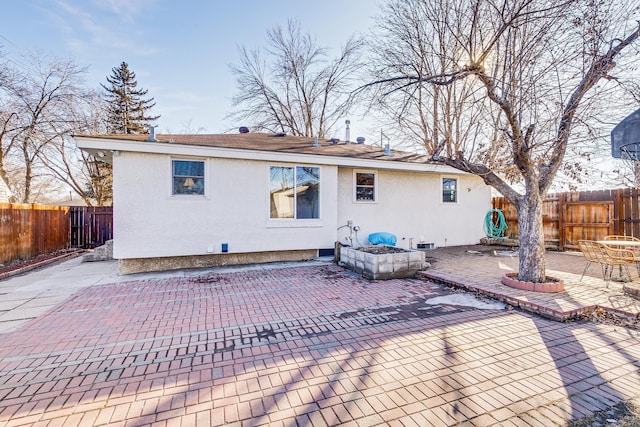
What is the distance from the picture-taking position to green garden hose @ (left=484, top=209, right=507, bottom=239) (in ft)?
38.0

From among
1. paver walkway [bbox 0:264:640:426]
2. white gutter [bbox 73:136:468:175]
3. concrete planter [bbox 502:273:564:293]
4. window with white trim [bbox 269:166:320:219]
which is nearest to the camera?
paver walkway [bbox 0:264:640:426]

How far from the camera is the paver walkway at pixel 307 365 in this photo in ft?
7.36

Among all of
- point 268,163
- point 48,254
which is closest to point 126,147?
point 268,163

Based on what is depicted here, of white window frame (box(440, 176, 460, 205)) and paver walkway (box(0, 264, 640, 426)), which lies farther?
white window frame (box(440, 176, 460, 205))

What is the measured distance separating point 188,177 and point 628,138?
8.11 metres

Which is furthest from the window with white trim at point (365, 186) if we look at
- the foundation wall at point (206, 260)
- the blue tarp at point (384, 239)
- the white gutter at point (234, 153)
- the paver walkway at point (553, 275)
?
the paver walkway at point (553, 275)

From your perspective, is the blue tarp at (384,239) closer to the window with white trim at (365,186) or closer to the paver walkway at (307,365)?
the window with white trim at (365,186)

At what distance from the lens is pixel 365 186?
9.77 metres

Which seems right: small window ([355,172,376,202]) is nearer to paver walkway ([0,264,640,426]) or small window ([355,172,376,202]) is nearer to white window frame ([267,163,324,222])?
white window frame ([267,163,324,222])

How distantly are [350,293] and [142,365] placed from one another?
3.46 meters

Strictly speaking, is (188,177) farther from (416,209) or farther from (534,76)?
(534,76)

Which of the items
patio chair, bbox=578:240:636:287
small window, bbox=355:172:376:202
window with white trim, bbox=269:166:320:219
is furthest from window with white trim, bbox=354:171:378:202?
patio chair, bbox=578:240:636:287

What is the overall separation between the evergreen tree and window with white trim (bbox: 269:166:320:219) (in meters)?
19.9

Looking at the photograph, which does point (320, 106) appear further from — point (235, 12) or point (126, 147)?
point (126, 147)
